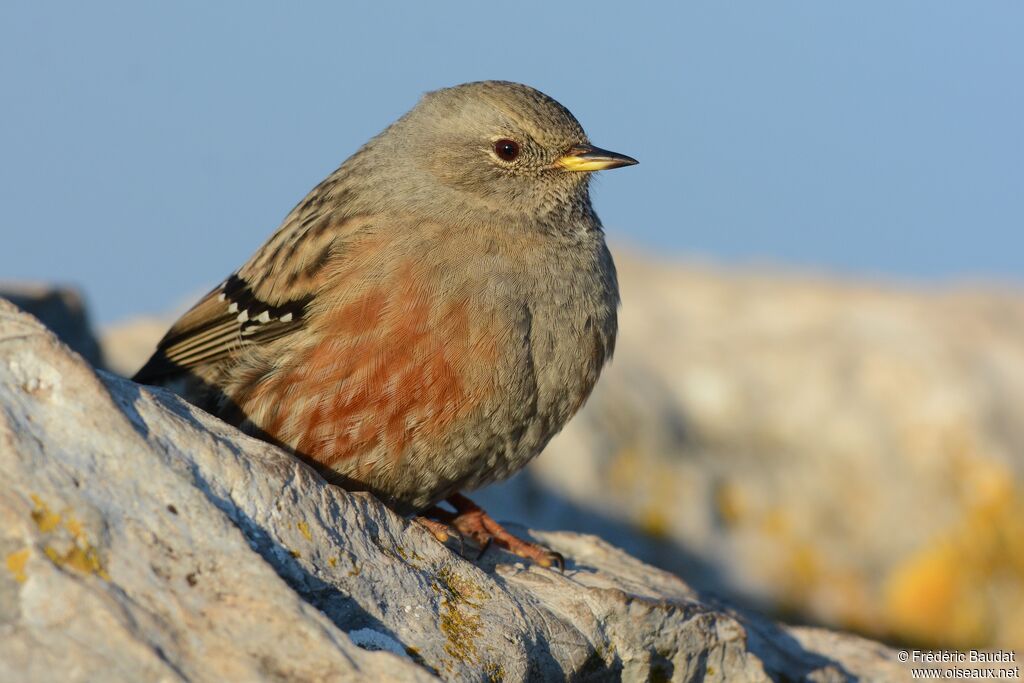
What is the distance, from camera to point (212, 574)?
11.9 feet

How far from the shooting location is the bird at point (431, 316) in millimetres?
5621

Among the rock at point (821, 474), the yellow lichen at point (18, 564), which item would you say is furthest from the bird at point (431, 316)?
the rock at point (821, 474)

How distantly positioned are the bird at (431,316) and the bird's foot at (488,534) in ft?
0.04

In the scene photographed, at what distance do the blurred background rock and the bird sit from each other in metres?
2.59

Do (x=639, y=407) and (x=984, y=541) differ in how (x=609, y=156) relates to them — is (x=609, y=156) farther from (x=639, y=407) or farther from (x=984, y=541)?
(x=984, y=541)

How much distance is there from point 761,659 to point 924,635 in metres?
3.91

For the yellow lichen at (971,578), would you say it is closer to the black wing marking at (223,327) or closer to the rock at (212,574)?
the rock at (212,574)

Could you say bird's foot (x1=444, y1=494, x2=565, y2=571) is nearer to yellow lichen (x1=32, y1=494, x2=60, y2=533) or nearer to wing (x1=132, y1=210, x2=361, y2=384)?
wing (x1=132, y1=210, x2=361, y2=384)

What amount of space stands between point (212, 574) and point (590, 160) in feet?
12.0

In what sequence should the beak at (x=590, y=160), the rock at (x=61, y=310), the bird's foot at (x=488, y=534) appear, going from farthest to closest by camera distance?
the rock at (x=61, y=310), the beak at (x=590, y=160), the bird's foot at (x=488, y=534)

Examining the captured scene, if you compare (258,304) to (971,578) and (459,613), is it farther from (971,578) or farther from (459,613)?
(971,578)

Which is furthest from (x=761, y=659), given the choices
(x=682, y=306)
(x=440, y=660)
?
(x=682, y=306)

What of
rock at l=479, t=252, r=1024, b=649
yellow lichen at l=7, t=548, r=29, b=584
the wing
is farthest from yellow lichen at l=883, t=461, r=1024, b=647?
yellow lichen at l=7, t=548, r=29, b=584

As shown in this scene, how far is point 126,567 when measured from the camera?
347 cm
